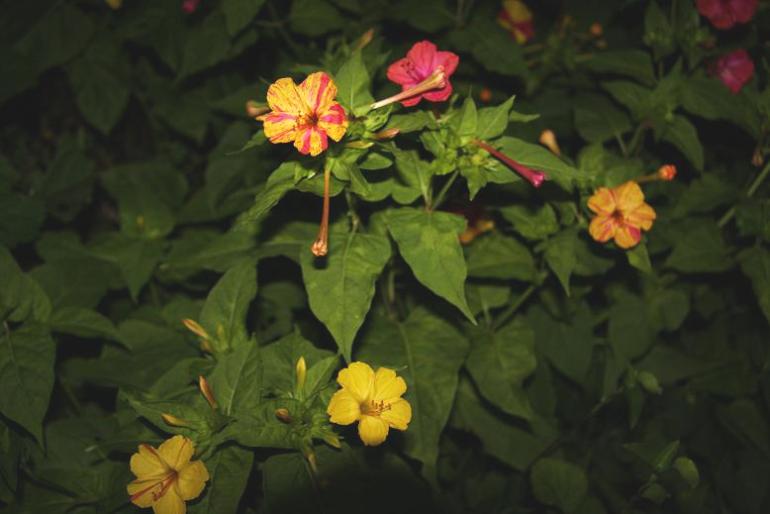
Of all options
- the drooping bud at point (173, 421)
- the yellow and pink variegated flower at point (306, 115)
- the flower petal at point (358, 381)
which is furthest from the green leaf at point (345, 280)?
the drooping bud at point (173, 421)

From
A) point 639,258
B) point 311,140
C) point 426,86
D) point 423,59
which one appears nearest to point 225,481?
point 311,140

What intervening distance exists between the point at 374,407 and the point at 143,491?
553mm

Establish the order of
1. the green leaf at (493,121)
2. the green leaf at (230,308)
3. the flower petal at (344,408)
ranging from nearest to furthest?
the flower petal at (344,408) < the green leaf at (493,121) < the green leaf at (230,308)

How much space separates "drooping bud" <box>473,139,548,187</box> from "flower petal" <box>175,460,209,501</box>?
98cm

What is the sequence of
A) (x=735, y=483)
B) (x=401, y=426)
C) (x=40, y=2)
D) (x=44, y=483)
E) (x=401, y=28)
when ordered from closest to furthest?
1. (x=401, y=426)
2. (x=44, y=483)
3. (x=735, y=483)
4. (x=40, y=2)
5. (x=401, y=28)

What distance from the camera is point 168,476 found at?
57.3 inches

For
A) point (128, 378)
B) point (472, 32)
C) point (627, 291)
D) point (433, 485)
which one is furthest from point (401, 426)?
point (472, 32)

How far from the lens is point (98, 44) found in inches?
103

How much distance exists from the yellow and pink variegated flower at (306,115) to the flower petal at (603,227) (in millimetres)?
785

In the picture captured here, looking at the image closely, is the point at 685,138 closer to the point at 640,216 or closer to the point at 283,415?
the point at 640,216

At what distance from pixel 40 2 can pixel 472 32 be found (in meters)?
1.69

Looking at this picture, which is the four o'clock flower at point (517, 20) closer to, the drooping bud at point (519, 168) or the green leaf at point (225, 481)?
the drooping bud at point (519, 168)

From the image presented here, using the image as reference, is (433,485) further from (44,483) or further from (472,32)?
(472,32)

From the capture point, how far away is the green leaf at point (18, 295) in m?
1.81
